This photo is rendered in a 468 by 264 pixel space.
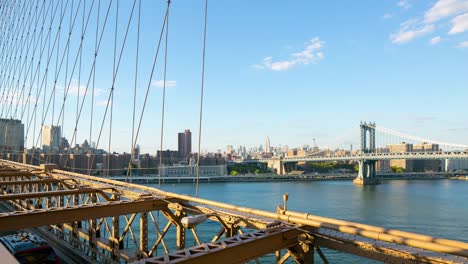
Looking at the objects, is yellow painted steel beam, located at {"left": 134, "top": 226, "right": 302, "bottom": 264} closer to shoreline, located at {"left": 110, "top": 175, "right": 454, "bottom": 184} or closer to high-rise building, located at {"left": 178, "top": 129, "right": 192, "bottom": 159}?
shoreline, located at {"left": 110, "top": 175, "right": 454, "bottom": 184}

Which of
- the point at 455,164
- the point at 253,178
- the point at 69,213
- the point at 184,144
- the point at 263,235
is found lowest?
the point at 253,178

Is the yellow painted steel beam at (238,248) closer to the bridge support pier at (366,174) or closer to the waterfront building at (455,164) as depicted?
the bridge support pier at (366,174)

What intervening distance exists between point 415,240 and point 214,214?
9.59 ft

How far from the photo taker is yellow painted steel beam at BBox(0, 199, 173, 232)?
19.7 ft

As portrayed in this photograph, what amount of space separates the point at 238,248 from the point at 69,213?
3805 mm

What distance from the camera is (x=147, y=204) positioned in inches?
287

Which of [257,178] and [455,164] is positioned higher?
[455,164]

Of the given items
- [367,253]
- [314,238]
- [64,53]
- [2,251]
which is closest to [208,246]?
[314,238]

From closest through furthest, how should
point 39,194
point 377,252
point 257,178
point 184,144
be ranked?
point 377,252 < point 39,194 < point 257,178 < point 184,144

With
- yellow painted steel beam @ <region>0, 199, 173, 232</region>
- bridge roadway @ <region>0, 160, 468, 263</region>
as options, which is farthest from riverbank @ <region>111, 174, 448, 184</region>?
bridge roadway @ <region>0, 160, 468, 263</region>

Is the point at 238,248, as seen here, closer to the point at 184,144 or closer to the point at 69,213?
the point at 69,213

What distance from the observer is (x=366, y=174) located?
82.1 m

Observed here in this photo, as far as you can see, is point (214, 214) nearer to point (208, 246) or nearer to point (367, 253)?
point (208, 246)

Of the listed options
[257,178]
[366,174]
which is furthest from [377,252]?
[257,178]
